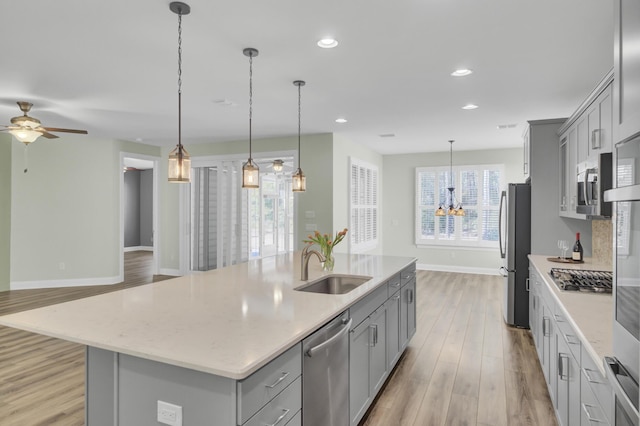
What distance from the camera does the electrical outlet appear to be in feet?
4.75

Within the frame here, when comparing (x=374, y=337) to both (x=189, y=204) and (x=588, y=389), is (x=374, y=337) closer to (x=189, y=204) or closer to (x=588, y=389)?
(x=588, y=389)

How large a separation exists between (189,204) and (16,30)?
5062mm

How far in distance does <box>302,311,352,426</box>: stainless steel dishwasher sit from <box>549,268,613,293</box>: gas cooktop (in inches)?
62.5

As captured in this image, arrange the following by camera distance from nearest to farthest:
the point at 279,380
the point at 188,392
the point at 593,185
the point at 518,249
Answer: the point at 188,392 < the point at 279,380 < the point at 593,185 < the point at 518,249

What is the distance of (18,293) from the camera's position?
616 centimetres

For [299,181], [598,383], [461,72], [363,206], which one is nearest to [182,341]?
[598,383]

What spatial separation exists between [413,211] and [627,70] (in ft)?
25.7

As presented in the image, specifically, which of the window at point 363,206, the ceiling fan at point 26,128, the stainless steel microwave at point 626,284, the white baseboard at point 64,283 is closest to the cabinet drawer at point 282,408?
the stainless steel microwave at point 626,284

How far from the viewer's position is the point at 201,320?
6.17ft

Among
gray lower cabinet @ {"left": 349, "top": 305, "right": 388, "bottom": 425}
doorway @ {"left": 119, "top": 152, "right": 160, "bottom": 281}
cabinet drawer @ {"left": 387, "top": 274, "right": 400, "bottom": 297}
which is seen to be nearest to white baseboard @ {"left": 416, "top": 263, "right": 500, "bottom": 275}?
cabinet drawer @ {"left": 387, "top": 274, "right": 400, "bottom": 297}

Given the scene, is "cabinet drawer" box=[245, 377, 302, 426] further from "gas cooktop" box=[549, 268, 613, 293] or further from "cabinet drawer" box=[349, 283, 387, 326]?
"gas cooktop" box=[549, 268, 613, 293]

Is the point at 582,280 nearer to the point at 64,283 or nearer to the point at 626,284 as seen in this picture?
the point at 626,284

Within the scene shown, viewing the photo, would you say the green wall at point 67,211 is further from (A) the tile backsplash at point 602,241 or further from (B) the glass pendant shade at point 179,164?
(A) the tile backsplash at point 602,241

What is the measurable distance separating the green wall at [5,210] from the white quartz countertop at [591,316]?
7.60 m
